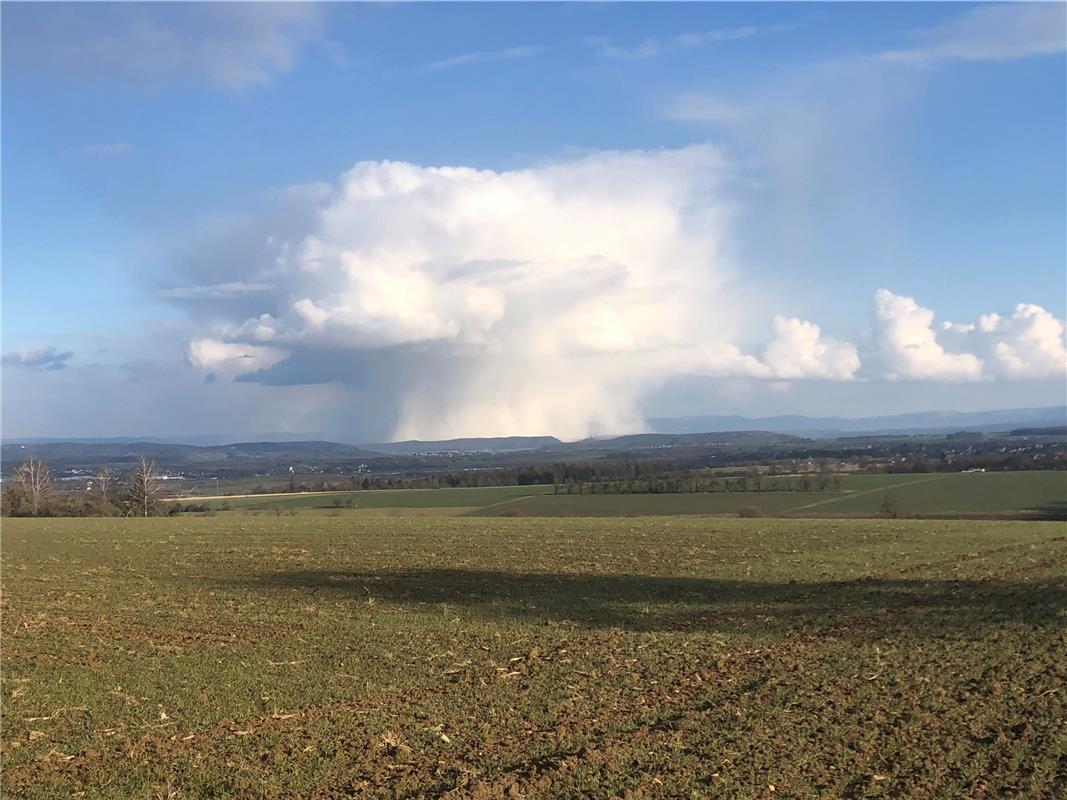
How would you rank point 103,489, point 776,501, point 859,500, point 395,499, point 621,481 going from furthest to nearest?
point 621,481, point 395,499, point 103,489, point 776,501, point 859,500

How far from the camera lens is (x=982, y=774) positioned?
28.8 feet

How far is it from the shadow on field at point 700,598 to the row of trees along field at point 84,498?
57.3m

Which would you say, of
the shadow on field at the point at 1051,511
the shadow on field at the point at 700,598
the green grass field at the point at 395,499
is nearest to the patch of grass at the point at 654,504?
the green grass field at the point at 395,499

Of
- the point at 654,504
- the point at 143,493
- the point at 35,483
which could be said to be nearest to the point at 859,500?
the point at 654,504

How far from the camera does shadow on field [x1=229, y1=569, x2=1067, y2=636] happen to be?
18250 millimetres

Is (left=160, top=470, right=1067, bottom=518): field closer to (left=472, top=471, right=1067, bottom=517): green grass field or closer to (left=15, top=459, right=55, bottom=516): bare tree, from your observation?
(left=472, top=471, right=1067, bottom=517): green grass field

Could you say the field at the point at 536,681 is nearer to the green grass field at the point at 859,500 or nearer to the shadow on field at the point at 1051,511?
the shadow on field at the point at 1051,511

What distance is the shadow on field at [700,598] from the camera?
1825 centimetres

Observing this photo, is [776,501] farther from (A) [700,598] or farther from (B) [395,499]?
(A) [700,598]

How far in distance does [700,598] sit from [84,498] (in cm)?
7755

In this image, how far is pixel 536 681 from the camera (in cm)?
1289

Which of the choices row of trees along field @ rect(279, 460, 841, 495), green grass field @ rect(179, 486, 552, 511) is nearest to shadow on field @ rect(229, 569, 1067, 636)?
green grass field @ rect(179, 486, 552, 511)

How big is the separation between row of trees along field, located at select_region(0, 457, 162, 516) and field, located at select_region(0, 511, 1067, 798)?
52.5 m

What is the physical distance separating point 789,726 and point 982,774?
7.20 feet
